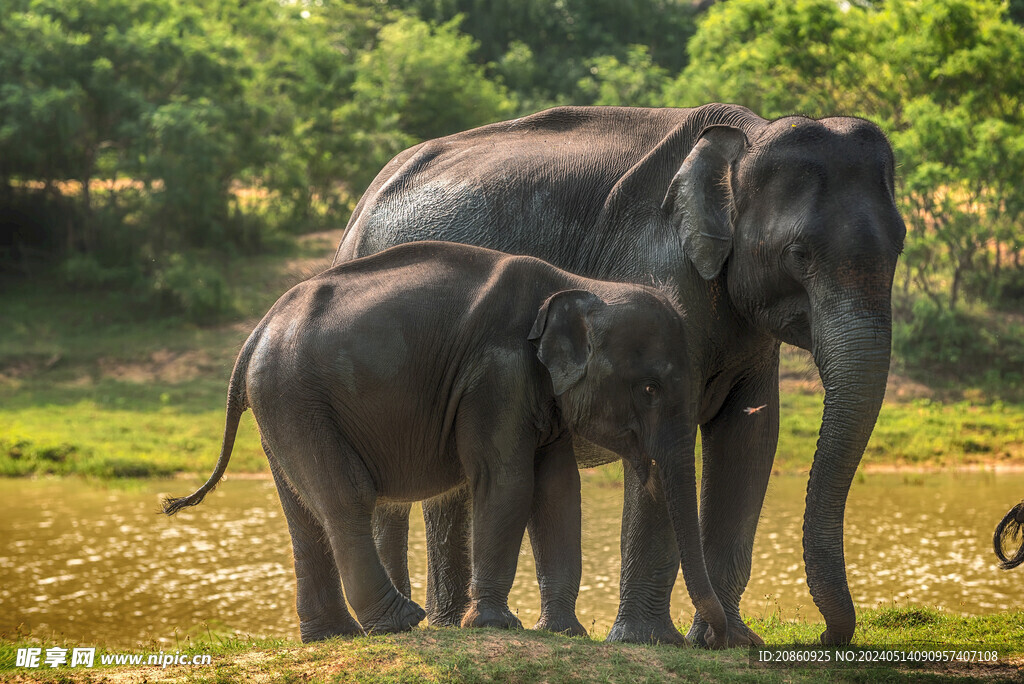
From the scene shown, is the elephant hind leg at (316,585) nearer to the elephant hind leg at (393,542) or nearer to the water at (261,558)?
the elephant hind leg at (393,542)

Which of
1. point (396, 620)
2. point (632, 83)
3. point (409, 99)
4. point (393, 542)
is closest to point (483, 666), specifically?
point (396, 620)

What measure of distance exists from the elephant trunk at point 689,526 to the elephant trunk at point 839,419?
1.46 feet

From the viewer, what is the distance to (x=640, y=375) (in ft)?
17.3

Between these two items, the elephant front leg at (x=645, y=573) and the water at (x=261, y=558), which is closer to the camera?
the elephant front leg at (x=645, y=573)

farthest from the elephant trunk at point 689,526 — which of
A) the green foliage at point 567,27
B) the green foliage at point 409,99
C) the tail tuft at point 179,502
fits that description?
the green foliage at point 567,27

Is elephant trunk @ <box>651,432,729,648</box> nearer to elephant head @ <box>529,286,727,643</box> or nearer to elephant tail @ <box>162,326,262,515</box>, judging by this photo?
elephant head @ <box>529,286,727,643</box>

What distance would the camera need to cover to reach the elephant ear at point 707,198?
18.4 feet

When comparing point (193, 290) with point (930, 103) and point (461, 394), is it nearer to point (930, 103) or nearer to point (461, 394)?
point (930, 103)

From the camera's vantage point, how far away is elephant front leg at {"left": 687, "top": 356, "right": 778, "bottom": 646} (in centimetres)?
605

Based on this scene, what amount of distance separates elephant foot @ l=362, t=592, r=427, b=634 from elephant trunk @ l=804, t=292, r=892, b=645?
1721mm

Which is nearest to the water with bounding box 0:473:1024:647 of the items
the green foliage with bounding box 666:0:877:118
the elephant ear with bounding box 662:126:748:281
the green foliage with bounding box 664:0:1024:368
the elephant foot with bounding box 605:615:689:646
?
the elephant foot with bounding box 605:615:689:646

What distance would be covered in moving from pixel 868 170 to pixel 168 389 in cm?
1335

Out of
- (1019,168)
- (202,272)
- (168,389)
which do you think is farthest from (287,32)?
(1019,168)

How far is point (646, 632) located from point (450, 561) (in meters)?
1.15
